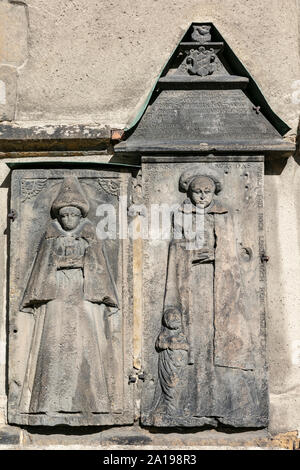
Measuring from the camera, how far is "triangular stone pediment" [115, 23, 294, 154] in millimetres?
6402

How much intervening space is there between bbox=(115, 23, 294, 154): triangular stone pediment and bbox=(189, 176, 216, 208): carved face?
0.21 metres

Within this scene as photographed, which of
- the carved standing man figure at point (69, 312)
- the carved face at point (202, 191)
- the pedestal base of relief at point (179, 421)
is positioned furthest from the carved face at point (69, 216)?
the pedestal base of relief at point (179, 421)

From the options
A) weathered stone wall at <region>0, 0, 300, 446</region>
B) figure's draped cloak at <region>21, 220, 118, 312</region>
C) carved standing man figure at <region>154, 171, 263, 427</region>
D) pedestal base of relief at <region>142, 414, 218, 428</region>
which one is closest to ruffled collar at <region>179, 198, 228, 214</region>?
carved standing man figure at <region>154, 171, 263, 427</region>

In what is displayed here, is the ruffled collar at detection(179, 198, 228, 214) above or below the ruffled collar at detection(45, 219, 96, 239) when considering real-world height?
above

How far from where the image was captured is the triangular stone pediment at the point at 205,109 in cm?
640

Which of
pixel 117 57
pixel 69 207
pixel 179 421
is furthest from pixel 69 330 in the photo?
pixel 117 57

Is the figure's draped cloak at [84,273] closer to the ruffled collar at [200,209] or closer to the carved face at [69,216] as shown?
the carved face at [69,216]

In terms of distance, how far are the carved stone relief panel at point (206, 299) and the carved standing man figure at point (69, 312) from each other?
31 cm

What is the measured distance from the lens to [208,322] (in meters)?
6.27

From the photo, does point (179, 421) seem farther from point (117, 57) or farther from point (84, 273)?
point (117, 57)

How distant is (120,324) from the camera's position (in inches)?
247

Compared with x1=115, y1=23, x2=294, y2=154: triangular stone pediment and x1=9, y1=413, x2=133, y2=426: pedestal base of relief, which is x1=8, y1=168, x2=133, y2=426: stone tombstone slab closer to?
x1=9, y1=413, x2=133, y2=426: pedestal base of relief

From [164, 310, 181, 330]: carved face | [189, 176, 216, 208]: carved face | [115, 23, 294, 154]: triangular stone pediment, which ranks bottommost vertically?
[164, 310, 181, 330]: carved face

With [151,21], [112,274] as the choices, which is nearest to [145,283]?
[112,274]
